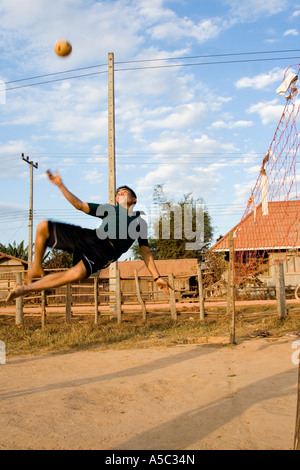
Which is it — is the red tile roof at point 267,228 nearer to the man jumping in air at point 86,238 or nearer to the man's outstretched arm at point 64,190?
the man jumping in air at point 86,238

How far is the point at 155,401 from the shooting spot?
20.4 ft

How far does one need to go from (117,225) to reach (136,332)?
993 cm

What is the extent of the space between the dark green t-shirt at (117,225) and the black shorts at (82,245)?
0.07 m

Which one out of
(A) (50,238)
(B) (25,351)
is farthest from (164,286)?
(B) (25,351)

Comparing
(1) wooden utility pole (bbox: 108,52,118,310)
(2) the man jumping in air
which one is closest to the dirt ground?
(2) the man jumping in air

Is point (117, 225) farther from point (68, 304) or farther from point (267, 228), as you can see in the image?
point (267, 228)

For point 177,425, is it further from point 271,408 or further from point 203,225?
point 203,225

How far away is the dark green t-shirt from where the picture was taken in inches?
151

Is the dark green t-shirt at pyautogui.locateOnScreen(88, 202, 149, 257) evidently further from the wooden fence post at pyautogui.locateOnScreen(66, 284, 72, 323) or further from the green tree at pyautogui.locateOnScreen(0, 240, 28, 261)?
the green tree at pyautogui.locateOnScreen(0, 240, 28, 261)

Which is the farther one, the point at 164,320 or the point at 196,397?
the point at 164,320

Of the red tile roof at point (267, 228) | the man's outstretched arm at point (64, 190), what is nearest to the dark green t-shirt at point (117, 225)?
the man's outstretched arm at point (64, 190)

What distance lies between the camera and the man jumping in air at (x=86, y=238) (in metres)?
3.66

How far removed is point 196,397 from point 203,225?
106ft
